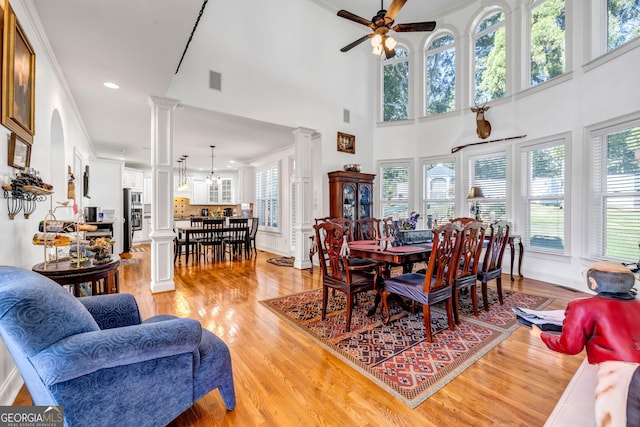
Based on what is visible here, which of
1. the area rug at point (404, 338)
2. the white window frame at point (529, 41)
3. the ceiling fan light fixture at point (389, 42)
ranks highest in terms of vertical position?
the white window frame at point (529, 41)

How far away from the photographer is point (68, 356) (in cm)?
102

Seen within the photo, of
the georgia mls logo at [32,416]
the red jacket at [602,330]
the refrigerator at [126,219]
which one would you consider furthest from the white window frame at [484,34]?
the refrigerator at [126,219]

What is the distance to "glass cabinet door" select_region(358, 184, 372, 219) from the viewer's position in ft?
18.9

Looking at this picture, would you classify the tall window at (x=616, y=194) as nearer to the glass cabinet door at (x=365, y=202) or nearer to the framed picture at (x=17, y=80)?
the glass cabinet door at (x=365, y=202)

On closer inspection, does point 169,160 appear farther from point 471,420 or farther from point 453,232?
point 471,420

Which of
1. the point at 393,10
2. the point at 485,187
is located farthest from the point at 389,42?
the point at 485,187

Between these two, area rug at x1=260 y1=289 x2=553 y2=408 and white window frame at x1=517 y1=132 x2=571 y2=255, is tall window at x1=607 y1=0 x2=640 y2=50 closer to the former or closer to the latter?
white window frame at x1=517 y1=132 x2=571 y2=255

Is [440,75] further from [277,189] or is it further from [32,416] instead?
[32,416]

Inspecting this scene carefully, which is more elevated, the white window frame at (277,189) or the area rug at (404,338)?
the white window frame at (277,189)

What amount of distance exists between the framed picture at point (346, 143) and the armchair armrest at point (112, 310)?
4.72 m

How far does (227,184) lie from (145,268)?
18.1 feet

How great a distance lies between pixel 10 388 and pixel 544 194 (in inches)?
248

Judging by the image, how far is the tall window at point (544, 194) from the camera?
4.31 meters

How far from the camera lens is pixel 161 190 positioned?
152 inches
